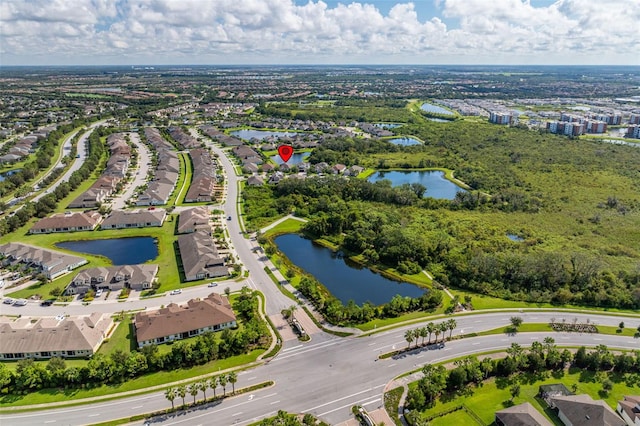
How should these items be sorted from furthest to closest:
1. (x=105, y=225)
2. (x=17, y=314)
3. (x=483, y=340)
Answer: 1. (x=105, y=225)
2. (x=17, y=314)
3. (x=483, y=340)

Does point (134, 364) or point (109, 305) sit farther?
point (109, 305)

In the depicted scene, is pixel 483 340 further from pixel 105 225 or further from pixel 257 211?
pixel 105 225

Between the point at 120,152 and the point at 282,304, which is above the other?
the point at 120,152

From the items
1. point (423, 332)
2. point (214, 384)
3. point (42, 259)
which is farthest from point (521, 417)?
point (42, 259)

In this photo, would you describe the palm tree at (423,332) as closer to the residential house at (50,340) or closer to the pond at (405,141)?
the residential house at (50,340)

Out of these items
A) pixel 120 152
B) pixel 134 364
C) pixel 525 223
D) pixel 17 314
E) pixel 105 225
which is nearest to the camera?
pixel 134 364

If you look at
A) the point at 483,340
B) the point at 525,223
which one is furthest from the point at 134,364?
the point at 525,223

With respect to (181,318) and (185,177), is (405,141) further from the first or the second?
(181,318)
